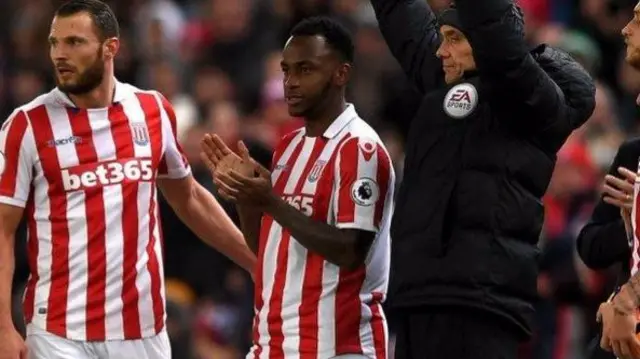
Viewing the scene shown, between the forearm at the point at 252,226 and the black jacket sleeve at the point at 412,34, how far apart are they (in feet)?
2.71

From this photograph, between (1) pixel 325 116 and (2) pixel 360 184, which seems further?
(1) pixel 325 116

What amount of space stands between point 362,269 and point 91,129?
1318mm

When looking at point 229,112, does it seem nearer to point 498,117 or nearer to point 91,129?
point 91,129

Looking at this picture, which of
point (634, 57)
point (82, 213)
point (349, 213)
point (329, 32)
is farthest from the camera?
point (82, 213)

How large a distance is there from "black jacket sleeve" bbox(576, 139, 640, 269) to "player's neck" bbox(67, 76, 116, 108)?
6.64ft

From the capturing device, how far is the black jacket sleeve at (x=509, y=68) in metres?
6.74

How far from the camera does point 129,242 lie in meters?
7.72

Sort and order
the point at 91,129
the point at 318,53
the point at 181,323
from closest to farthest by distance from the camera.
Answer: the point at 318,53 → the point at 91,129 → the point at 181,323

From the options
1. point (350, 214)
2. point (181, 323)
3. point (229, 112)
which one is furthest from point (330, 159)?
point (229, 112)

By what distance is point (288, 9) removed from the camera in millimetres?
14469

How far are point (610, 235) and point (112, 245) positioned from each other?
200 cm

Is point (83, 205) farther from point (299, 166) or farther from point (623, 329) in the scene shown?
point (623, 329)

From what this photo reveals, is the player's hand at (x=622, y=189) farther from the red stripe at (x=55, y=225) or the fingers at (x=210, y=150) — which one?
the red stripe at (x=55, y=225)

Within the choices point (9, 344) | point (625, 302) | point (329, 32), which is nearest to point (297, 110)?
point (329, 32)
